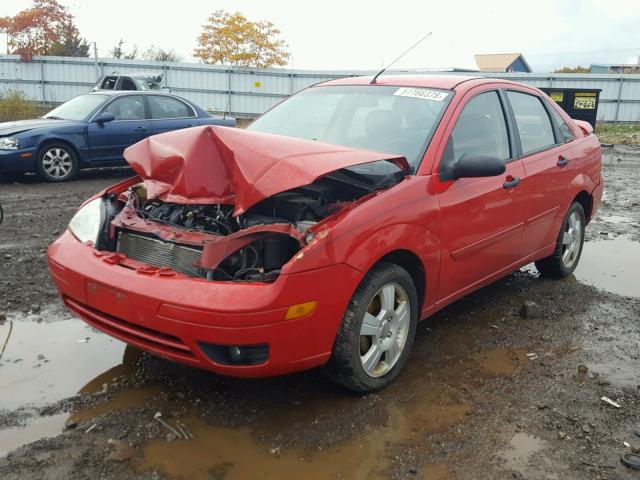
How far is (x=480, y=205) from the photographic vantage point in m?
3.76

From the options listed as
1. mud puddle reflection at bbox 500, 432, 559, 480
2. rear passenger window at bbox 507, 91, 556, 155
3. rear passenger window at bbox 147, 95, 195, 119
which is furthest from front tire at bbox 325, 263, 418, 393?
rear passenger window at bbox 147, 95, 195, 119

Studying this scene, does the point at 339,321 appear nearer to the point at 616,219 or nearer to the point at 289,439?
the point at 289,439

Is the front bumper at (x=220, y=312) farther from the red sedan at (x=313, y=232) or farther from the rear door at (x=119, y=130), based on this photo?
the rear door at (x=119, y=130)

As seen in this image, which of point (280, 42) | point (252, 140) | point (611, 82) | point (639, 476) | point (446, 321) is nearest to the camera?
point (639, 476)

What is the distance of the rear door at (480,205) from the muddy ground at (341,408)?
50 centimetres

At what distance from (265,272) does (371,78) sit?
85.0 inches

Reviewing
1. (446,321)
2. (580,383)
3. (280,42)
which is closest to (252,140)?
(446,321)

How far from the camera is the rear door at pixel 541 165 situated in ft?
14.4

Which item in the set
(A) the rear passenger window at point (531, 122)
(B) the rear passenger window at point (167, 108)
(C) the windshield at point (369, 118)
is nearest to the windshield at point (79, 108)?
(B) the rear passenger window at point (167, 108)

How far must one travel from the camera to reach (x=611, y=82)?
23.5m

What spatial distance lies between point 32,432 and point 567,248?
4.40 meters

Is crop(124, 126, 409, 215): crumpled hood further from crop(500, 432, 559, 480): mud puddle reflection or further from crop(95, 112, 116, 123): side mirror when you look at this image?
crop(95, 112, 116, 123): side mirror

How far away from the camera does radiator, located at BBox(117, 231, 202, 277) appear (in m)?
2.98

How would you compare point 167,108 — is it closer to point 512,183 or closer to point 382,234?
point 512,183
